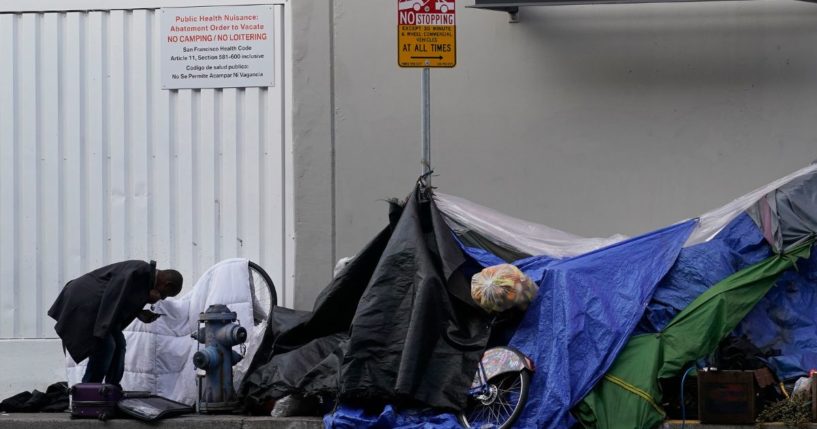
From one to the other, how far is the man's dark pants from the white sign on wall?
97.4 inches

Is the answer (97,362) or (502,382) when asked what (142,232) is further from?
(502,382)

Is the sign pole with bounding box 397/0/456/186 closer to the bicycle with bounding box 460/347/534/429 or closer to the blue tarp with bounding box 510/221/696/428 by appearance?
the blue tarp with bounding box 510/221/696/428

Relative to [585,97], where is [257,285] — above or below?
below

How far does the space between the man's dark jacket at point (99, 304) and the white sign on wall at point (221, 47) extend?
81.3 inches

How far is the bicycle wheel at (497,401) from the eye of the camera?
7.84m

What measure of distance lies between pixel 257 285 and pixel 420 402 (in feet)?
8.22

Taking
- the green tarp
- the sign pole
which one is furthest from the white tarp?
the sign pole

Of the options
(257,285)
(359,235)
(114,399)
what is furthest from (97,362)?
(359,235)

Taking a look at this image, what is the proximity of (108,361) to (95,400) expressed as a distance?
21.2 inches

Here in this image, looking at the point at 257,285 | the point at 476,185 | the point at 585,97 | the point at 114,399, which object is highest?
the point at 585,97

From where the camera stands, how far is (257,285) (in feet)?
32.9

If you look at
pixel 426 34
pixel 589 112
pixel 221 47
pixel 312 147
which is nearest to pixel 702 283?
pixel 589 112

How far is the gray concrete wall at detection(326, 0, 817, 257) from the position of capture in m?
9.58

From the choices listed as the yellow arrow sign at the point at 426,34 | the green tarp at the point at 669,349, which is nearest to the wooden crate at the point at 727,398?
the green tarp at the point at 669,349
